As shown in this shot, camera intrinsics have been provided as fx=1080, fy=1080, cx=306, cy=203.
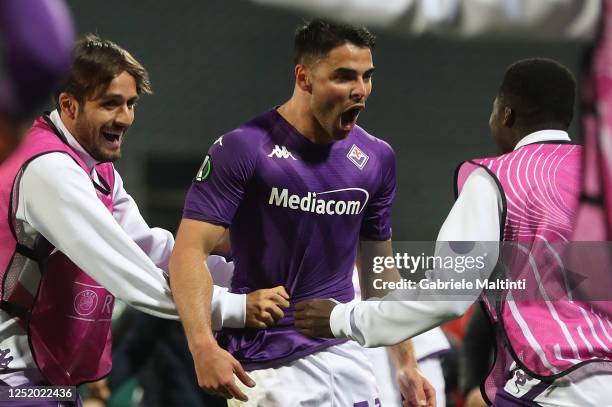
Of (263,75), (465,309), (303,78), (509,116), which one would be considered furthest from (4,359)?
(263,75)

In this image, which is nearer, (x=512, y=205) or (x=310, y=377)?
(x=512, y=205)

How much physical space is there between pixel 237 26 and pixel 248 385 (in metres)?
1.65

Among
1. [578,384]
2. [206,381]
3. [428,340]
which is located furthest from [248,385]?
[428,340]

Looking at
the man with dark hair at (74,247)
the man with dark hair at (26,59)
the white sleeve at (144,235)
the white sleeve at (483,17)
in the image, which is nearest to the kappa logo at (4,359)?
the man with dark hair at (74,247)

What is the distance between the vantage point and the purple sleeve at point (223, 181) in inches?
108

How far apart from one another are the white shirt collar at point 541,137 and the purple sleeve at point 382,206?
415 mm

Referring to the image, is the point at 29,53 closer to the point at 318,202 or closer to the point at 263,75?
the point at 318,202

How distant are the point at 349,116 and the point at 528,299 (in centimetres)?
67

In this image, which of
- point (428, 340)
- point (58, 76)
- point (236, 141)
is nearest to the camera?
point (58, 76)

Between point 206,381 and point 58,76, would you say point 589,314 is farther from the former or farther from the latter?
point 58,76

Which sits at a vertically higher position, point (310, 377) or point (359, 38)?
Result: point (359, 38)

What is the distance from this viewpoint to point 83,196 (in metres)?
2.67

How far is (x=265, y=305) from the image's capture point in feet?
9.16

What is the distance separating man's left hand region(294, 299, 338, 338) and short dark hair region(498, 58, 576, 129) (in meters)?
0.70
